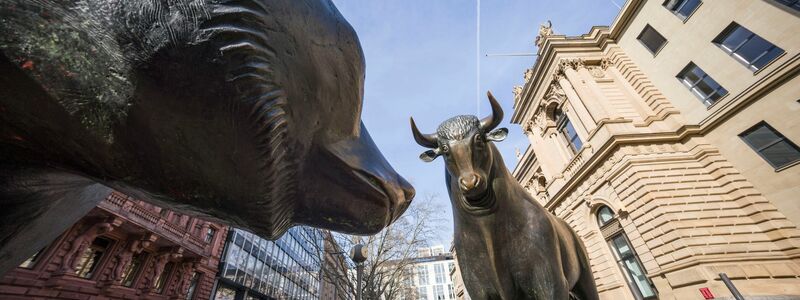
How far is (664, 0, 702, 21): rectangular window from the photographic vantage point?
13734 mm

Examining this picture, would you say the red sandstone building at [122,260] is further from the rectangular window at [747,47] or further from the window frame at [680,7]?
the window frame at [680,7]

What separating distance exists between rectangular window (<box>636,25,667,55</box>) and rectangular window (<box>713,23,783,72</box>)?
2776 millimetres

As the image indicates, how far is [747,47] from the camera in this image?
1193cm

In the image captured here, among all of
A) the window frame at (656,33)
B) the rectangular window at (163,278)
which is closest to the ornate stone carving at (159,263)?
the rectangular window at (163,278)

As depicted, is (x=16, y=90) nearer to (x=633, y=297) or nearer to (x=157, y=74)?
(x=157, y=74)

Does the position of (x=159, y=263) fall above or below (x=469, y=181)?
above

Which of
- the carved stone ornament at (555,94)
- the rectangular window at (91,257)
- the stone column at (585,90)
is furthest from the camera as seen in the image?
the carved stone ornament at (555,94)

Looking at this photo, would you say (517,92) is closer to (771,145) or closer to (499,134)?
(771,145)

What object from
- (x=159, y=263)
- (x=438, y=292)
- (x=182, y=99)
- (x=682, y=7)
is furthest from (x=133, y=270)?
(x=438, y=292)

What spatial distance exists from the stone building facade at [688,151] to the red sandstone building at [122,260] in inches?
760

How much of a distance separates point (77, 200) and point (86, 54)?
2.22 ft

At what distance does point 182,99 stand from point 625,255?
1650 cm

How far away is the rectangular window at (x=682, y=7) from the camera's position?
541 inches

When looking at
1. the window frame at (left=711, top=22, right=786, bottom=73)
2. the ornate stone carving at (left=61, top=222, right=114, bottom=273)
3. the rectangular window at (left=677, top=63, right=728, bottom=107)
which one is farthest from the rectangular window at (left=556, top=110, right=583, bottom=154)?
the ornate stone carving at (left=61, top=222, right=114, bottom=273)
